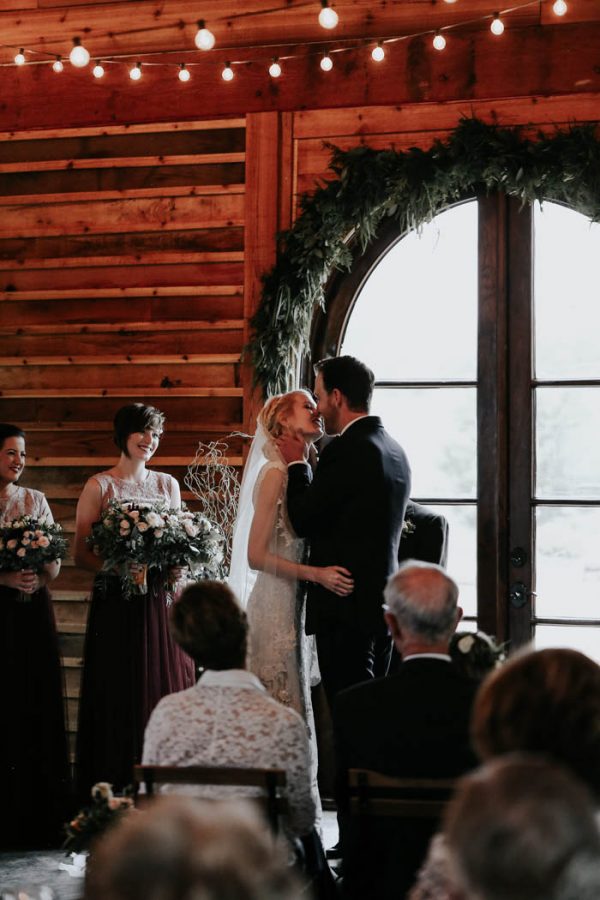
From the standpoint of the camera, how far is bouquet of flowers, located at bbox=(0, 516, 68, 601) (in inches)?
197

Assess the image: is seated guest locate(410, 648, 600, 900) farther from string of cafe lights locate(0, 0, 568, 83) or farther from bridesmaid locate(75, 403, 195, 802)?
string of cafe lights locate(0, 0, 568, 83)

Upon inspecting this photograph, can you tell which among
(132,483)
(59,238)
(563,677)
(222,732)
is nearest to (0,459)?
(132,483)

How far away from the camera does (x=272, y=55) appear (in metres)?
6.23

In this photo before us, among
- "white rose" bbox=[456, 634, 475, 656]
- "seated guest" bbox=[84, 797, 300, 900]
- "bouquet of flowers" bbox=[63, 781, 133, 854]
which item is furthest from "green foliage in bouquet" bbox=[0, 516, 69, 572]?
"seated guest" bbox=[84, 797, 300, 900]

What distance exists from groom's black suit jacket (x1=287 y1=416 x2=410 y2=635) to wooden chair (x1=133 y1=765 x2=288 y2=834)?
176 centimetres

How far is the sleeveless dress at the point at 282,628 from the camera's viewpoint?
462 centimetres

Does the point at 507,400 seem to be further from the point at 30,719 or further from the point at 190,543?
the point at 30,719

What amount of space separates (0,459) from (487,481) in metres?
2.39

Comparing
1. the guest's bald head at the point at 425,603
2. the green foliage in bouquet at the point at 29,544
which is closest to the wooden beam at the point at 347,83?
the green foliage in bouquet at the point at 29,544

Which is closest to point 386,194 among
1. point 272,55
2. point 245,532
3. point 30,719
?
point 272,55

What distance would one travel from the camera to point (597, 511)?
19.1ft

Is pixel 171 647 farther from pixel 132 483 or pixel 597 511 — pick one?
pixel 597 511

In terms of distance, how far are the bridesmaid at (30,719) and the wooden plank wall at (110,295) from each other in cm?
105

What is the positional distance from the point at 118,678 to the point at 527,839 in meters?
3.98
